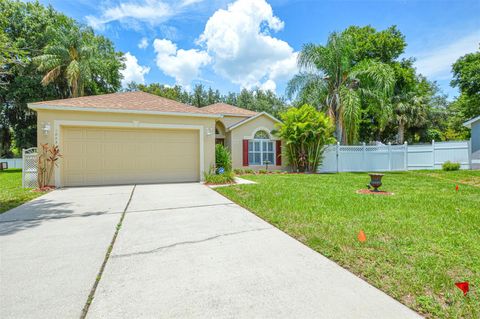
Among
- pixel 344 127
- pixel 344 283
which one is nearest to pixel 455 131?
pixel 344 127

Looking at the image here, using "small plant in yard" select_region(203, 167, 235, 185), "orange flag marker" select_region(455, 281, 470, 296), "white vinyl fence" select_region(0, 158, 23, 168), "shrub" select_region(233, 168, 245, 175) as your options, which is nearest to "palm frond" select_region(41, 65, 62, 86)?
"white vinyl fence" select_region(0, 158, 23, 168)

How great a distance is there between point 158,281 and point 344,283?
1891 mm

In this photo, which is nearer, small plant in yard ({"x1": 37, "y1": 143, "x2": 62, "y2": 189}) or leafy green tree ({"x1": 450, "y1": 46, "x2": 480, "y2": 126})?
small plant in yard ({"x1": 37, "y1": 143, "x2": 62, "y2": 189})

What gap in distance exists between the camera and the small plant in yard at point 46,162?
8.36 meters

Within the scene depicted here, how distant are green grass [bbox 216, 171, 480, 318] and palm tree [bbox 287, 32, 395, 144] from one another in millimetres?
8835

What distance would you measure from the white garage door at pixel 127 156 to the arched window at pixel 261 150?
515 centimetres

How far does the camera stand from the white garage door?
9.00m

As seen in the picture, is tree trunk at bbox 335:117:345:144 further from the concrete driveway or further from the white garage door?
the concrete driveway

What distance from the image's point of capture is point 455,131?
27.4 m

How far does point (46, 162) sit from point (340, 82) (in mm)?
15851

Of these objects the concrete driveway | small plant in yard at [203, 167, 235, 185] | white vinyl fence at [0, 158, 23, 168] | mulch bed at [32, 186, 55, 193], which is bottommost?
the concrete driveway

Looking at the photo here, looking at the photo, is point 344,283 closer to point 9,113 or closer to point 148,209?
point 148,209

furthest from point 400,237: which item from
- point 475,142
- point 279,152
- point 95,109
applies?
point 475,142

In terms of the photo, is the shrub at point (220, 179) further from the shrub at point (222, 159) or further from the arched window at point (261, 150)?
the arched window at point (261, 150)
